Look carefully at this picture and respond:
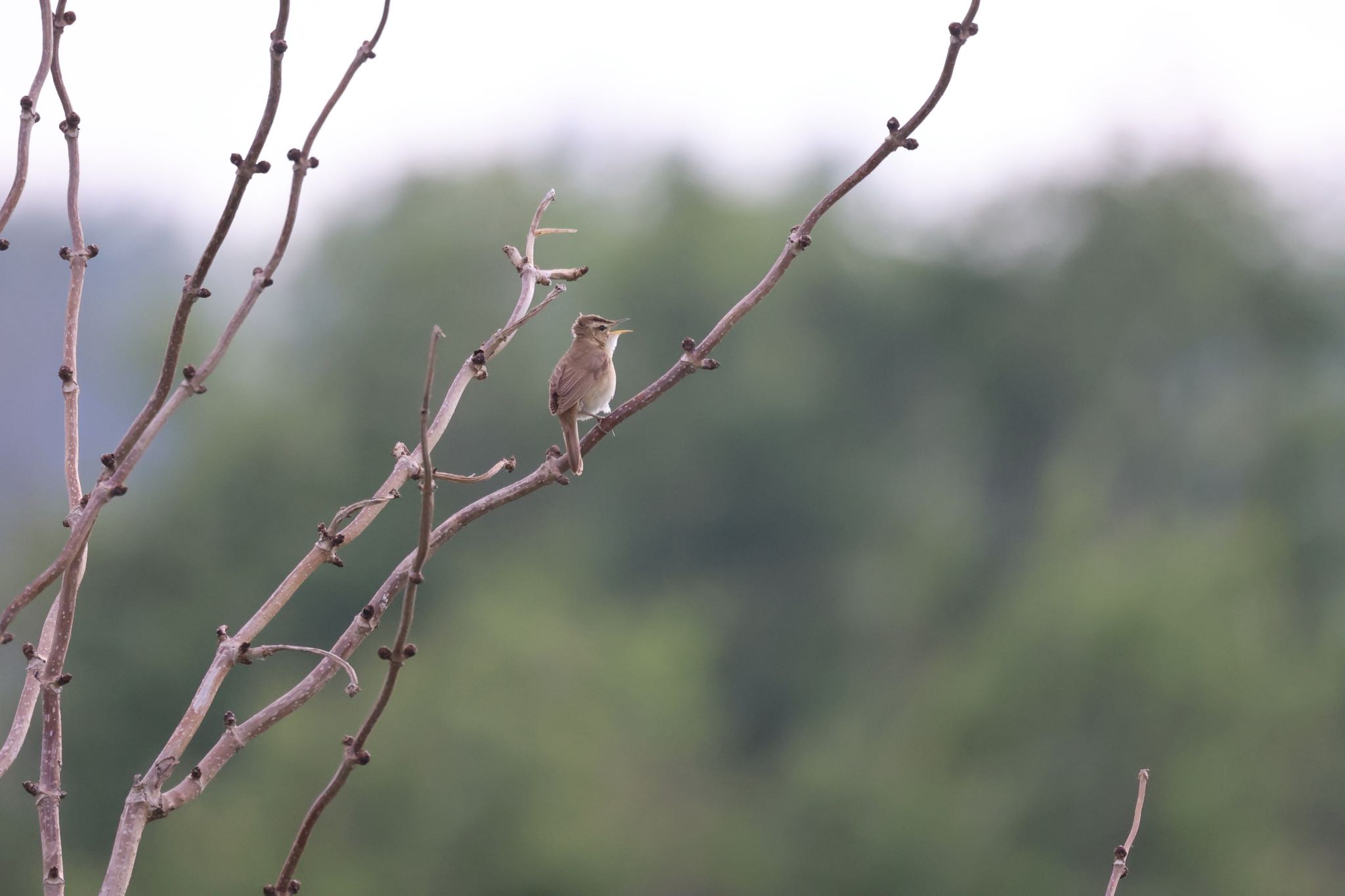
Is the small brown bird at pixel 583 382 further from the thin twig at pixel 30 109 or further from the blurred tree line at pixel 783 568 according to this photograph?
the blurred tree line at pixel 783 568

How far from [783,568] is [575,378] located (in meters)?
41.3

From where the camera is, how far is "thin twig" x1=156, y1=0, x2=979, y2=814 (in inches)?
91.9

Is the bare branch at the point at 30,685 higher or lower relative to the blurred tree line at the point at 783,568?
lower

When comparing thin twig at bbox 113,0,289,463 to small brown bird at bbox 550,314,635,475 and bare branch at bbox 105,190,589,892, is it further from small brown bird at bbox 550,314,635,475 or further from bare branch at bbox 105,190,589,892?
small brown bird at bbox 550,314,635,475

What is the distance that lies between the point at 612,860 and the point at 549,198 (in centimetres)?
3001

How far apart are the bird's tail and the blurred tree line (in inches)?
972

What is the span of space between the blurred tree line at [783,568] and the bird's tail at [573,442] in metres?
24.7

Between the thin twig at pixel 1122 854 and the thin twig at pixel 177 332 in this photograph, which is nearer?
the thin twig at pixel 177 332

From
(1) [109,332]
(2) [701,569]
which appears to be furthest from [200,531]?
(2) [701,569]

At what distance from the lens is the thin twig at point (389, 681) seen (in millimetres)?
1979

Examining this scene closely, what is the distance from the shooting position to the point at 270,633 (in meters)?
32.8

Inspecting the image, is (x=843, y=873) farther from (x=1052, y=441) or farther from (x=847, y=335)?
(x=847, y=335)

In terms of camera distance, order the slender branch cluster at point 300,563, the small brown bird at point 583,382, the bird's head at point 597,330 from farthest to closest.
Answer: the bird's head at point 597,330 < the small brown bird at point 583,382 < the slender branch cluster at point 300,563

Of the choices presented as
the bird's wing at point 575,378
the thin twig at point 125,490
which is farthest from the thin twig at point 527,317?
the bird's wing at point 575,378
